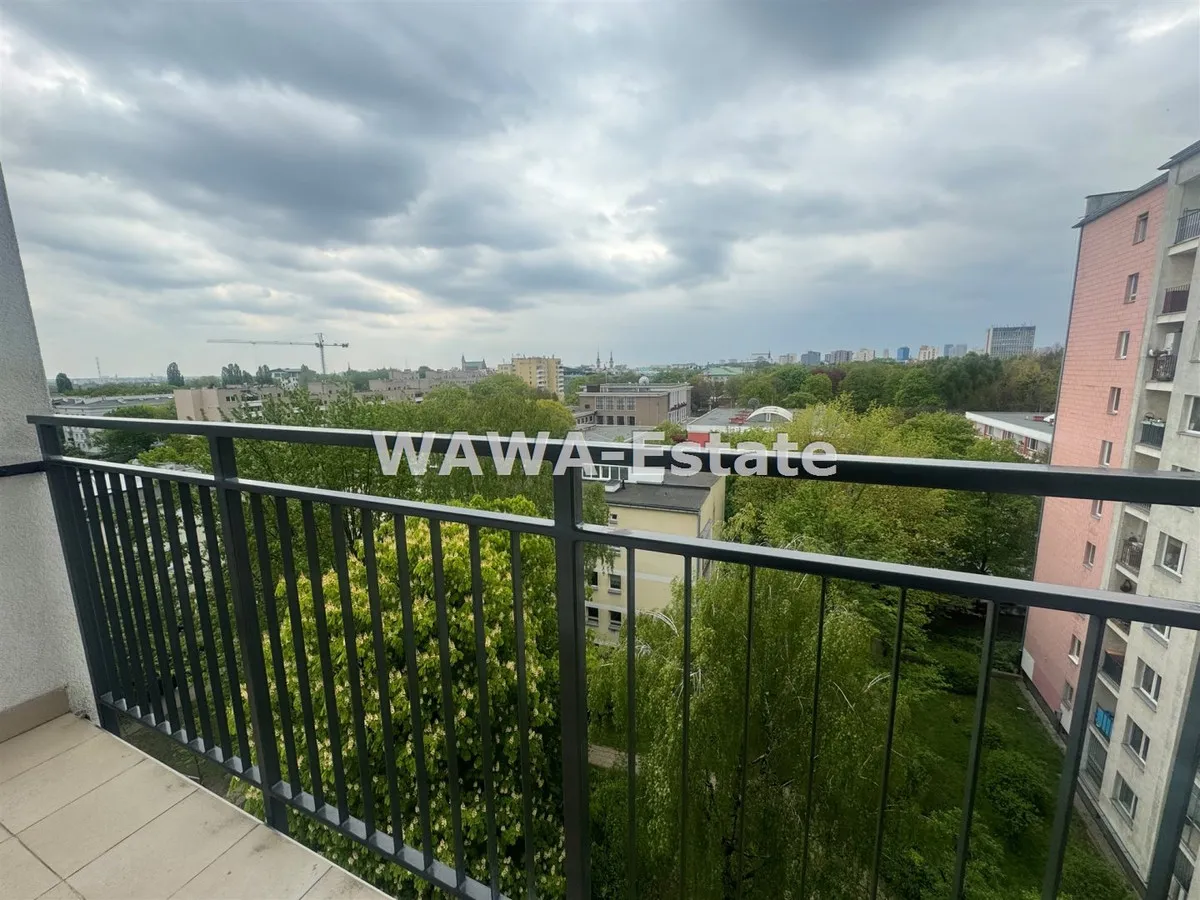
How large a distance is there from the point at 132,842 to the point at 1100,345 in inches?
511

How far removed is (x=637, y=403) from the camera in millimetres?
11742

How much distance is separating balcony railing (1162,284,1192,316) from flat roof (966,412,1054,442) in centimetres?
228

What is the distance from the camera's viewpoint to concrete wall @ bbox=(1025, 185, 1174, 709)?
803cm

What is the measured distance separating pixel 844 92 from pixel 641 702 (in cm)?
1730

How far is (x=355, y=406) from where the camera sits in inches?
545

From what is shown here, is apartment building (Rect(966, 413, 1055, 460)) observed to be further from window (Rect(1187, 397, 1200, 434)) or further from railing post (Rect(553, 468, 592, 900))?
railing post (Rect(553, 468, 592, 900))

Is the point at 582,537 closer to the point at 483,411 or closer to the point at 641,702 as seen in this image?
the point at 641,702

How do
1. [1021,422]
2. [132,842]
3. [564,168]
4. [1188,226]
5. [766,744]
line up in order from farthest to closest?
[564,168] → [1021,422] → [1188,226] → [766,744] → [132,842]

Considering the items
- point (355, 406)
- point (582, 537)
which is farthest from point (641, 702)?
point (355, 406)

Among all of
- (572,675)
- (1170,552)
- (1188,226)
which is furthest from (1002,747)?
(572,675)

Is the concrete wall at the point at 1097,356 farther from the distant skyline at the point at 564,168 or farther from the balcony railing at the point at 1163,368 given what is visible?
the distant skyline at the point at 564,168

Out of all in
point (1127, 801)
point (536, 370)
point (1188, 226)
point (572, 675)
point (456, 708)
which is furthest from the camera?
point (536, 370)

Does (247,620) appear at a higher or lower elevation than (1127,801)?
higher

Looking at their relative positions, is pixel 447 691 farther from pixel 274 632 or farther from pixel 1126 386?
pixel 1126 386
